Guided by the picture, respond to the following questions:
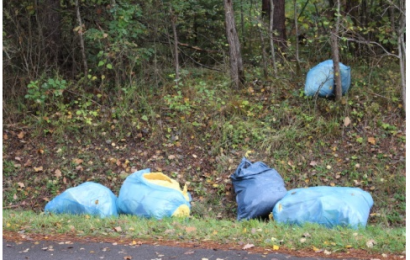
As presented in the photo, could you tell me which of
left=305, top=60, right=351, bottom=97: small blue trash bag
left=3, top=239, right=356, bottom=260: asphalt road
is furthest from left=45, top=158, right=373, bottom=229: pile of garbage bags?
left=305, top=60, right=351, bottom=97: small blue trash bag

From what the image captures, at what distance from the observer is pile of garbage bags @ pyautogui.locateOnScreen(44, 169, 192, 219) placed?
584 cm

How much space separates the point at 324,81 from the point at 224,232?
4.02 metres

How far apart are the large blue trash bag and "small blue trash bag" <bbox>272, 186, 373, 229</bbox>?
2.03m

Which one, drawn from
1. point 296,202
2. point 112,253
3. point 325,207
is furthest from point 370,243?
point 112,253

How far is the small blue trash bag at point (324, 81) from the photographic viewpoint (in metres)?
8.16

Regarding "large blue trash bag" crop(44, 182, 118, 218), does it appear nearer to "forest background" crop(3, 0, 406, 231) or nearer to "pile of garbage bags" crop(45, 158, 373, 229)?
"pile of garbage bags" crop(45, 158, 373, 229)

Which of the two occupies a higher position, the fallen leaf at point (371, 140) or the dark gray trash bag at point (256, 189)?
the fallen leaf at point (371, 140)

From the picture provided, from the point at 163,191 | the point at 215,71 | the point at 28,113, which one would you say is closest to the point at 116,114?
the point at 28,113

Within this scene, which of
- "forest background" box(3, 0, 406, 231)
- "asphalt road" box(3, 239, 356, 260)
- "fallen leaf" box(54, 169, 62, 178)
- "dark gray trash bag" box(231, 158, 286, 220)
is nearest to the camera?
"asphalt road" box(3, 239, 356, 260)

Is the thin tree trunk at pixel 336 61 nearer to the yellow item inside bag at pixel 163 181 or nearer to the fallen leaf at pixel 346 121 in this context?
the fallen leaf at pixel 346 121

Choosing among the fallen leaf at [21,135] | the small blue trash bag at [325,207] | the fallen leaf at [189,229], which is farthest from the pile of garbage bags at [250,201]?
the fallen leaf at [21,135]

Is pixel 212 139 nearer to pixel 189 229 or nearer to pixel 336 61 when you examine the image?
pixel 336 61

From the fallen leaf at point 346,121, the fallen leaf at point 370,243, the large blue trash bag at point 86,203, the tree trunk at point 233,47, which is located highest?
the tree trunk at point 233,47

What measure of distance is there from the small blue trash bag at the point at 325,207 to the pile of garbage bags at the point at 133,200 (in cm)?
119
